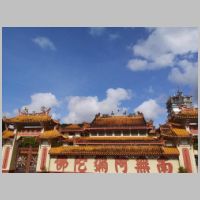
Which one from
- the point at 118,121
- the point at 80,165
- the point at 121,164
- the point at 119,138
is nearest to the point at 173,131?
the point at 119,138

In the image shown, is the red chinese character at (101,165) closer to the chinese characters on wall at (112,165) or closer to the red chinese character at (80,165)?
the chinese characters on wall at (112,165)

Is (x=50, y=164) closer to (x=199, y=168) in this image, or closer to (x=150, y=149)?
(x=150, y=149)

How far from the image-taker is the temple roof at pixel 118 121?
28.0m

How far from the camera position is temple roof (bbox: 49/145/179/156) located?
898 inches

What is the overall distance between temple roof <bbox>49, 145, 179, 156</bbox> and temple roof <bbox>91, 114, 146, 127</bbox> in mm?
3971

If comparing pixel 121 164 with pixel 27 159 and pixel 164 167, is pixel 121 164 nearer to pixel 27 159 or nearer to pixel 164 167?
pixel 164 167

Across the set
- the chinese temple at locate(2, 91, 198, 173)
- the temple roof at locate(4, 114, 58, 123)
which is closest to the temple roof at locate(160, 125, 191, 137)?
the chinese temple at locate(2, 91, 198, 173)

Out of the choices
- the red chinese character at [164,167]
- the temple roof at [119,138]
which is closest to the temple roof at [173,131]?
the temple roof at [119,138]

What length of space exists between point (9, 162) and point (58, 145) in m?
6.09

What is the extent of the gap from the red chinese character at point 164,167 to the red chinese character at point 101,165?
→ 226 inches

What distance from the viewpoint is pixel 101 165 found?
2353cm

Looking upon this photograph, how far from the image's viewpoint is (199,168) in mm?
20641

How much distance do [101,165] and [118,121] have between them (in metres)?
7.57

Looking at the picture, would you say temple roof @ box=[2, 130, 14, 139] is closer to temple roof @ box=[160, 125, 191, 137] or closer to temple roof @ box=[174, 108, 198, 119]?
temple roof @ box=[160, 125, 191, 137]
